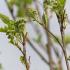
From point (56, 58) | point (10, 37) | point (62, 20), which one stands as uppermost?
point (62, 20)

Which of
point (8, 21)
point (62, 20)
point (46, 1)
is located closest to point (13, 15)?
point (8, 21)

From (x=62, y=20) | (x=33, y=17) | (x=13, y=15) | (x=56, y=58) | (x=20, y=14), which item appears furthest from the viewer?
(x=56, y=58)

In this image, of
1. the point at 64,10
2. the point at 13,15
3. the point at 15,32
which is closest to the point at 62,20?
the point at 64,10

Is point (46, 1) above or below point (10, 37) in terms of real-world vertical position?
above

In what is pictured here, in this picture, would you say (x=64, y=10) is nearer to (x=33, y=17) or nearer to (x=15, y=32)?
(x=33, y=17)

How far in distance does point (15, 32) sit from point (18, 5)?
1.16 m

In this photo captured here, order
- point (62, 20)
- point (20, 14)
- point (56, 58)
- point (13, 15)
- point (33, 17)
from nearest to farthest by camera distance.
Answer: point (62, 20) < point (33, 17) < point (13, 15) < point (20, 14) < point (56, 58)

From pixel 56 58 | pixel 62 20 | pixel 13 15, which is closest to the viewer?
pixel 62 20

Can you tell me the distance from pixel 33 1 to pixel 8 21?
1.11m

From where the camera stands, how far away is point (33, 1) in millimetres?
4863

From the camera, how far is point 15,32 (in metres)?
3.84

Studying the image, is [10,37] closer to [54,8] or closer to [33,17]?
[33,17]

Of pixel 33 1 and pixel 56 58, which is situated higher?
pixel 33 1

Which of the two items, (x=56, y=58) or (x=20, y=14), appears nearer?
(x=20, y=14)
